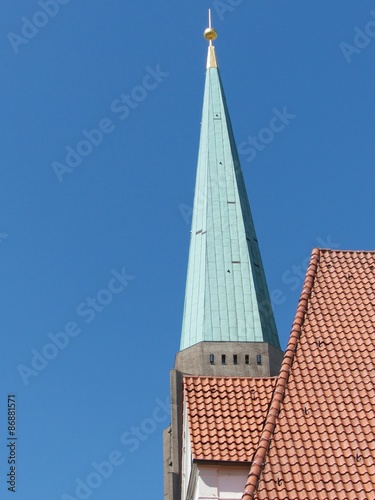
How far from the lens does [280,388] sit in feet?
61.1

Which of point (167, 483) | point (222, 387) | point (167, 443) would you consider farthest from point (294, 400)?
point (167, 443)

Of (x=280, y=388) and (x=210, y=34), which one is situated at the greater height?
(x=210, y=34)

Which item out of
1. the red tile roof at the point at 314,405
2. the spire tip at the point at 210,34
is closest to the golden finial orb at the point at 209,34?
the spire tip at the point at 210,34

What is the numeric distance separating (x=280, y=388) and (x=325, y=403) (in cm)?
72

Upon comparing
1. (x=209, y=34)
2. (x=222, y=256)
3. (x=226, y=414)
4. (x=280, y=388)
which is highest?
(x=209, y=34)

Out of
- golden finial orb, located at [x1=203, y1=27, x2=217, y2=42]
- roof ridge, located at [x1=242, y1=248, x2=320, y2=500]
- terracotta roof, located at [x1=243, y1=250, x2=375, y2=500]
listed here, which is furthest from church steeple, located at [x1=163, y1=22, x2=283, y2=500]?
terracotta roof, located at [x1=243, y1=250, x2=375, y2=500]

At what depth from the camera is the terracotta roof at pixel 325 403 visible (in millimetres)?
17000

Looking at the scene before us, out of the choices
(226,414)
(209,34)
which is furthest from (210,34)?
(226,414)

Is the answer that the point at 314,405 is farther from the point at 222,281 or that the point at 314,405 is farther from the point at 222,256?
the point at 222,256

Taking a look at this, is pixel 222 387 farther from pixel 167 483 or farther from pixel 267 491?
pixel 167 483

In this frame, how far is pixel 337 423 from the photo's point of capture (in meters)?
17.9

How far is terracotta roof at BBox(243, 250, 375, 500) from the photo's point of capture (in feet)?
55.8

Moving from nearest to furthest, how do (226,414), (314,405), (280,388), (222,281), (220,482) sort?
(314,405) → (280,388) → (220,482) → (226,414) → (222,281)

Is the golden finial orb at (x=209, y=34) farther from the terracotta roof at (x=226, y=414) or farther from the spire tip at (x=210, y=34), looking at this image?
the terracotta roof at (x=226, y=414)
